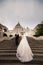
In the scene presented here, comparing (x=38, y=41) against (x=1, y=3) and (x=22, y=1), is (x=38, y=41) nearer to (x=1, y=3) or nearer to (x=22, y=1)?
(x=22, y=1)

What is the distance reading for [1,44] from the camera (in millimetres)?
5832

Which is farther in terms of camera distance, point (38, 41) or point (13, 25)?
point (13, 25)

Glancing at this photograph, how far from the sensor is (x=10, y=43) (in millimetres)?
5746

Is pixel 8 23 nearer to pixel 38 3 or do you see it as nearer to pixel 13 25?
pixel 13 25

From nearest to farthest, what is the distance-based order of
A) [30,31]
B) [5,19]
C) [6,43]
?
[6,43] → [30,31] → [5,19]

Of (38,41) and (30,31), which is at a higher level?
(30,31)

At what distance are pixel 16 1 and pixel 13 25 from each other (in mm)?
1153

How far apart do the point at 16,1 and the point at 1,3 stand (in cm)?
70

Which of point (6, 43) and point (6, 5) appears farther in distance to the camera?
point (6, 5)

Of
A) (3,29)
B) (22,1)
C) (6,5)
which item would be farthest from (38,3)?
(3,29)

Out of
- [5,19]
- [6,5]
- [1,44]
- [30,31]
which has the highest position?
[6,5]

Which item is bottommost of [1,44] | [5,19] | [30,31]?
[1,44]

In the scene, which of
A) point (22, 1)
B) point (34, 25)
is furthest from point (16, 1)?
point (34, 25)

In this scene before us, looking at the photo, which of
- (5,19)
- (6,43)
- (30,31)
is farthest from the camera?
(5,19)
